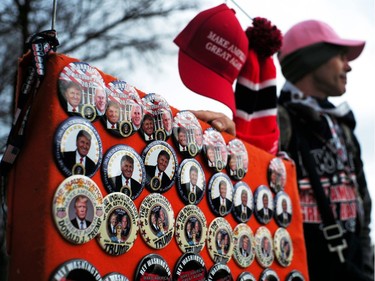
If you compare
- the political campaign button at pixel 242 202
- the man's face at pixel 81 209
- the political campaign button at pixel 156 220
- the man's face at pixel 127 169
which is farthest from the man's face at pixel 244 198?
the man's face at pixel 81 209

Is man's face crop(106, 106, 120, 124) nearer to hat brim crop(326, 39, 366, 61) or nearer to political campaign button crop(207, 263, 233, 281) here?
political campaign button crop(207, 263, 233, 281)

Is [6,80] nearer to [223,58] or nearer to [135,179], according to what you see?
[223,58]

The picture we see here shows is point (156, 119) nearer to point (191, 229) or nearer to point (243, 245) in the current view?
point (191, 229)

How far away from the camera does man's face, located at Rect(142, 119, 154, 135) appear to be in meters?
0.88

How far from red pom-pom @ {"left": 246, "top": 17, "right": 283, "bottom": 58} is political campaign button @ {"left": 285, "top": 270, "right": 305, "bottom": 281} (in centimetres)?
58

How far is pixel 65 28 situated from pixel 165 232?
2799 mm

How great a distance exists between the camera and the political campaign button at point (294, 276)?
1.20 m

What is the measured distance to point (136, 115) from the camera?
0.86 metres

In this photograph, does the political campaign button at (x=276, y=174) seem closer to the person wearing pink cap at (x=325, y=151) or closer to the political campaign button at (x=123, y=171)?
the person wearing pink cap at (x=325, y=151)

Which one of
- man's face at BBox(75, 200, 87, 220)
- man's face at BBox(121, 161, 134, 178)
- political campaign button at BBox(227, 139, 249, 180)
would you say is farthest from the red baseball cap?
man's face at BBox(75, 200, 87, 220)

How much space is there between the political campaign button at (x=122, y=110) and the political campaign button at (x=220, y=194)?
24 cm

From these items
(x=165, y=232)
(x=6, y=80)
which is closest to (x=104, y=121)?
(x=165, y=232)

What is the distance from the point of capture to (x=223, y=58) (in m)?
1.25

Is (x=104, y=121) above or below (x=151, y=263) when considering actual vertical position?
above
